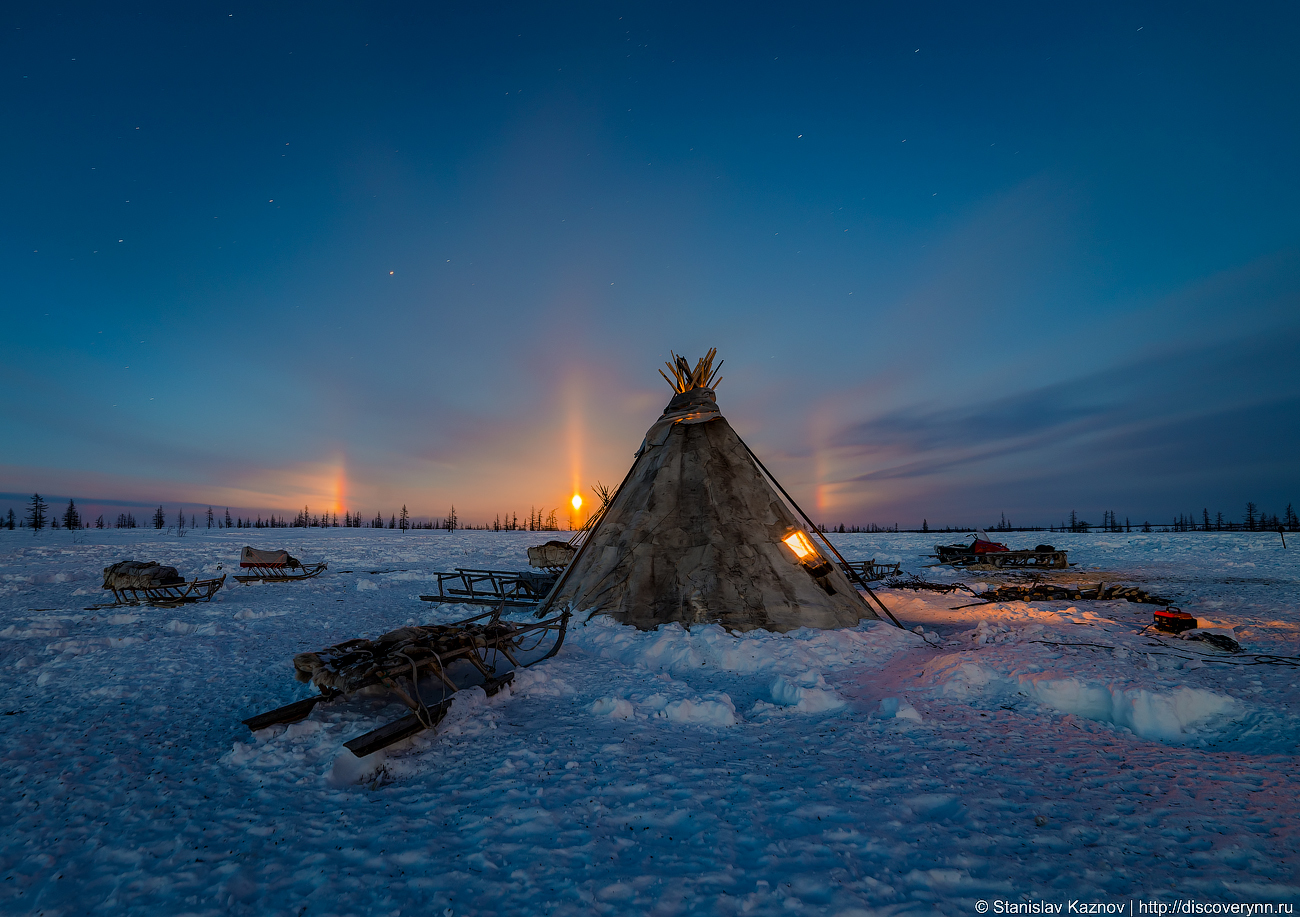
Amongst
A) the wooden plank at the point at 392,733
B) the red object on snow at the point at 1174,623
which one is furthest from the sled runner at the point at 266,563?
the red object on snow at the point at 1174,623

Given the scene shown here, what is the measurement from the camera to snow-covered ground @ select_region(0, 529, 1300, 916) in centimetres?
372

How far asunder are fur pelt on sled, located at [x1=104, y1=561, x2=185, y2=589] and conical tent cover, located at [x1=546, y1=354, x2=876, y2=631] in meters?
14.7

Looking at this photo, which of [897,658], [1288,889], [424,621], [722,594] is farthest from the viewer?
[424,621]

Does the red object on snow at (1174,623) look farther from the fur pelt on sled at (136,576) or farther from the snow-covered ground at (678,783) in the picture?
the fur pelt on sled at (136,576)

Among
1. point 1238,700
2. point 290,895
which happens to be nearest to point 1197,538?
point 1238,700

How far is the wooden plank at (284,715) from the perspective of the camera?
19.7 ft

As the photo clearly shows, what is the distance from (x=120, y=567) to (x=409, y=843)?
20.7 m

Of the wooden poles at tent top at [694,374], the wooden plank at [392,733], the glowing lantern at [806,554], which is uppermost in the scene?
the wooden poles at tent top at [694,374]

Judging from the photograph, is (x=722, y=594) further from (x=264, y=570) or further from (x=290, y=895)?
(x=264, y=570)

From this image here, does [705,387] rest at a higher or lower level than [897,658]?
higher

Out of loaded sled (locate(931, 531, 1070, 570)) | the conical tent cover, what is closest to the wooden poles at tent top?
the conical tent cover

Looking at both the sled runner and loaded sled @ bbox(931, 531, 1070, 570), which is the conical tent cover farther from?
loaded sled @ bbox(931, 531, 1070, 570)

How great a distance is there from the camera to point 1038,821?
4395mm

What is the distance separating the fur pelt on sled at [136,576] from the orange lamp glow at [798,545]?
2048 cm
